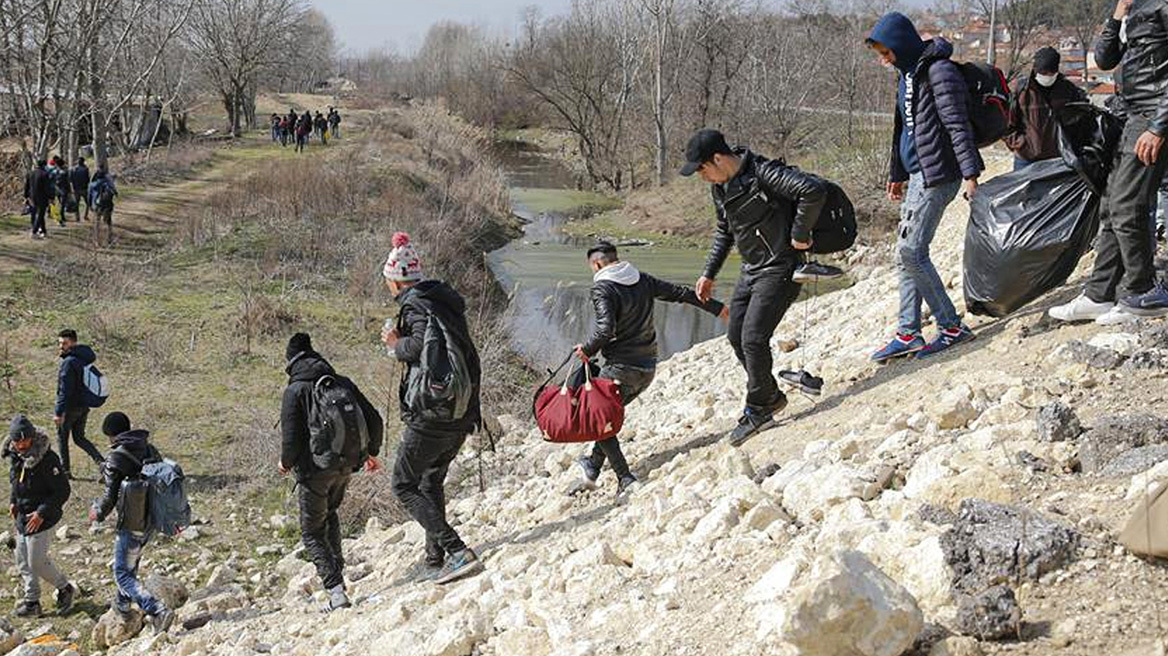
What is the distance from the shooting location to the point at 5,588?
7.62 metres

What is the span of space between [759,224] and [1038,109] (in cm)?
207

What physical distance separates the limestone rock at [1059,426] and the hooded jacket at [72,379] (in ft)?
26.2

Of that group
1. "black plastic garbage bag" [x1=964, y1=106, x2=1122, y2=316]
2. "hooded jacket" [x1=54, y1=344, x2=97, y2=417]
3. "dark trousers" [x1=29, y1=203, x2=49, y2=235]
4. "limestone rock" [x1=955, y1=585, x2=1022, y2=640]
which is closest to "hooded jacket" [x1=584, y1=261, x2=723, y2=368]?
"black plastic garbage bag" [x1=964, y1=106, x2=1122, y2=316]

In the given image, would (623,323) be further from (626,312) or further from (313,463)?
(313,463)

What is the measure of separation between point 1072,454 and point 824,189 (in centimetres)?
214

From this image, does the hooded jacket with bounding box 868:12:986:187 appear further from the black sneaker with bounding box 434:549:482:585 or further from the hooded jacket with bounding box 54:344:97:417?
the hooded jacket with bounding box 54:344:97:417

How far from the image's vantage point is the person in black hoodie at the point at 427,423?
18.3ft

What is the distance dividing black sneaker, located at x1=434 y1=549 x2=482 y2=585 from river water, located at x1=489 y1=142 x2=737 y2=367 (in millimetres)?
9254

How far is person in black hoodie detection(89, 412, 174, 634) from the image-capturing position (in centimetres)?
635

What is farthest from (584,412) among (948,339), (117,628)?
(117,628)

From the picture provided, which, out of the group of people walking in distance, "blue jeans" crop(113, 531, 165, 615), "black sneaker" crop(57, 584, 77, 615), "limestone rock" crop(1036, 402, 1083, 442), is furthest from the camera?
"black sneaker" crop(57, 584, 77, 615)

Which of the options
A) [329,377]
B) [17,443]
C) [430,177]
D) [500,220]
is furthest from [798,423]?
[430,177]

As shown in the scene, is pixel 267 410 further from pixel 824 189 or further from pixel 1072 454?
pixel 1072 454

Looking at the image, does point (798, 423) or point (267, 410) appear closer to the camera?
point (798, 423)
